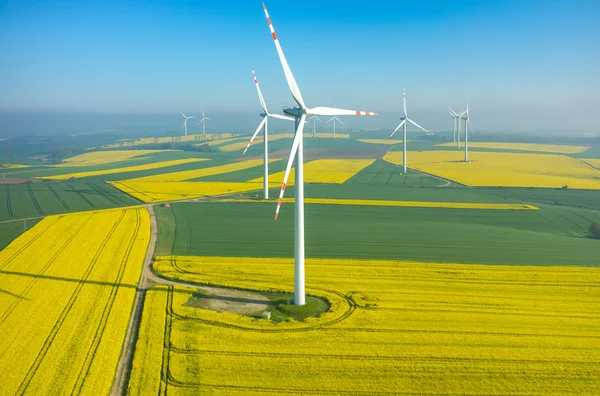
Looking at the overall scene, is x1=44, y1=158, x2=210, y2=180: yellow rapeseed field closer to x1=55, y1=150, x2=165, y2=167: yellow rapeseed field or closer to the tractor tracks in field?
x1=55, y1=150, x2=165, y2=167: yellow rapeseed field

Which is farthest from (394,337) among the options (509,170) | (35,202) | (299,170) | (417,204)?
(509,170)

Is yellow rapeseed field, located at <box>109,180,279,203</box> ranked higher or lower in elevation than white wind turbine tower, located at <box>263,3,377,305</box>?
lower

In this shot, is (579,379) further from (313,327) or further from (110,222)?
(110,222)

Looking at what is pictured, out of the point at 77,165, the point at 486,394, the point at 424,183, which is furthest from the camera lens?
the point at 77,165

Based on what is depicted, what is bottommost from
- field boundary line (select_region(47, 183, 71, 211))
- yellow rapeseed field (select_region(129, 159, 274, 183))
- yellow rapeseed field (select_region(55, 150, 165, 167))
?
field boundary line (select_region(47, 183, 71, 211))

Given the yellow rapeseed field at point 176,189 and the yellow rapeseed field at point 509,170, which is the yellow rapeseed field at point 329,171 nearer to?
the yellow rapeseed field at point 176,189

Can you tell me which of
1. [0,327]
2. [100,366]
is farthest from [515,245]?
[0,327]

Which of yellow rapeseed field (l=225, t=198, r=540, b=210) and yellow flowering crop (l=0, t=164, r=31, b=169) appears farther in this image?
yellow flowering crop (l=0, t=164, r=31, b=169)

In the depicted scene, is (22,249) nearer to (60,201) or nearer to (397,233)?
(60,201)

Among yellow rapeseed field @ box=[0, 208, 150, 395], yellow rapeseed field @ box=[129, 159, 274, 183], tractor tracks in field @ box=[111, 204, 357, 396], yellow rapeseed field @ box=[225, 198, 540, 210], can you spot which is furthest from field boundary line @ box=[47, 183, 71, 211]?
tractor tracks in field @ box=[111, 204, 357, 396]
